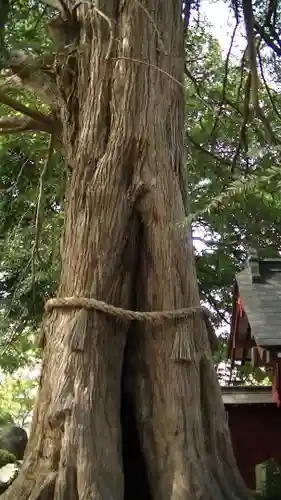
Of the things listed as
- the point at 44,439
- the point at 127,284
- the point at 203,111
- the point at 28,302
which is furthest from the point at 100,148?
the point at 203,111

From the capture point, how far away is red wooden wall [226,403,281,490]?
21.5 ft

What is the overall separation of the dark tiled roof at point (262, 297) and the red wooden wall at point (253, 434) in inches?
68.3

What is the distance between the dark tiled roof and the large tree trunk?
156 cm

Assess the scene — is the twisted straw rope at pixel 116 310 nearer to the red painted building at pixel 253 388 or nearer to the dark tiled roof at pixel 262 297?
the dark tiled roof at pixel 262 297

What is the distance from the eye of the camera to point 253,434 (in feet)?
21.8

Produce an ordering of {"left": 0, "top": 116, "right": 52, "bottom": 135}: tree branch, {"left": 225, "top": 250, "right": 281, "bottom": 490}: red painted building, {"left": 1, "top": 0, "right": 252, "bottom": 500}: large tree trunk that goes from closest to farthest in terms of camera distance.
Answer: {"left": 1, "top": 0, "right": 252, "bottom": 500}: large tree trunk
{"left": 0, "top": 116, "right": 52, "bottom": 135}: tree branch
{"left": 225, "top": 250, "right": 281, "bottom": 490}: red painted building

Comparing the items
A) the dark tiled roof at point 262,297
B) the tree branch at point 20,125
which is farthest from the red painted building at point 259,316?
the tree branch at point 20,125

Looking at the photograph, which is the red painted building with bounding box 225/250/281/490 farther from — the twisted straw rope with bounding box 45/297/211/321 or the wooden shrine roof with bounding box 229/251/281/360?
the twisted straw rope with bounding box 45/297/211/321

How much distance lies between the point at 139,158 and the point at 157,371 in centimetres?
121

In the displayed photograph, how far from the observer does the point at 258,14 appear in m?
4.57

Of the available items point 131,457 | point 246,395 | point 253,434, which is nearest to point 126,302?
point 131,457

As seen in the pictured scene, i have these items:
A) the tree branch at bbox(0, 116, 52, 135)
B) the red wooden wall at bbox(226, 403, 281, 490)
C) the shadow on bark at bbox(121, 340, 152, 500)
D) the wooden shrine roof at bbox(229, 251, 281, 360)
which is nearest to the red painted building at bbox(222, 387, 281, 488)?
the red wooden wall at bbox(226, 403, 281, 490)

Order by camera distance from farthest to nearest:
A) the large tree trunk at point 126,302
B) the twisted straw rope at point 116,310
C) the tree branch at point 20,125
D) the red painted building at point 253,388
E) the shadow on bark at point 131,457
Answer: the red painted building at point 253,388, the tree branch at point 20,125, the shadow on bark at point 131,457, the twisted straw rope at point 116,310, the large tree trunk at point 126,302

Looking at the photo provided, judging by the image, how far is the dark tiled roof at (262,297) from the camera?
4617mm
